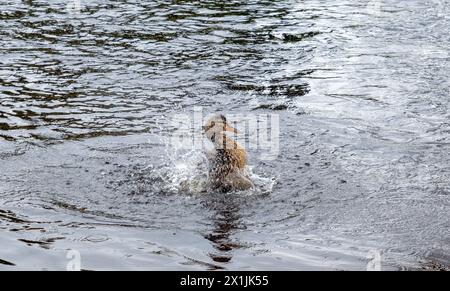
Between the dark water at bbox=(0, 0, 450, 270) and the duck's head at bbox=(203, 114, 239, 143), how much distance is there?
0.65m

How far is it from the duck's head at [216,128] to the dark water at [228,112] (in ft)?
2.14

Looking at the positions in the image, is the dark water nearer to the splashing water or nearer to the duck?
the splashing water

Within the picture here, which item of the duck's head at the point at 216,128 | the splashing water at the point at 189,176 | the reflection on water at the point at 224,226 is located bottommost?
the reflection on water at the point at 224,226

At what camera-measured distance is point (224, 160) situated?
861cm

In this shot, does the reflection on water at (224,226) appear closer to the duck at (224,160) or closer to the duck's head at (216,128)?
the duck at (224,160)

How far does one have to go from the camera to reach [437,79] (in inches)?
487

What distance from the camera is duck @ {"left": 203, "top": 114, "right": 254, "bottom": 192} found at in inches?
337

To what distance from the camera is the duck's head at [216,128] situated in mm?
8516

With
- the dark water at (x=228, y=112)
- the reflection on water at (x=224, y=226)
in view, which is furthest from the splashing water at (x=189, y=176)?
the reflection on water at (x=224, y=226)

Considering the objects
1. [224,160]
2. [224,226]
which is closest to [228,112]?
[224,160]

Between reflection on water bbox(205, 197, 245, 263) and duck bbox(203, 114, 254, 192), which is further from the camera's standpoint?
duck bbox(203, 114, 254, 192)

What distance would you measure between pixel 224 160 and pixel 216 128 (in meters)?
0.37

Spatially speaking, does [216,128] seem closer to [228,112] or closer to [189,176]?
[189,176]

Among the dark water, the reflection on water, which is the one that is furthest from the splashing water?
the reflection on water
